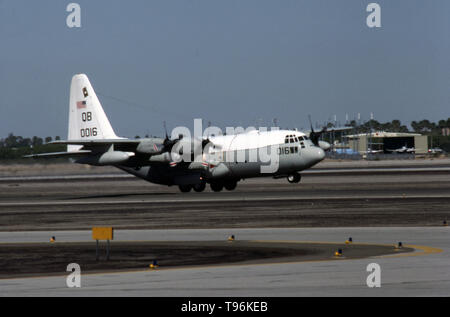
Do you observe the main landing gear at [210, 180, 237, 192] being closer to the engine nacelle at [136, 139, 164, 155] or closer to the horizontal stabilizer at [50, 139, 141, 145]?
the engine nacelle at [136, 139, 164, 155]

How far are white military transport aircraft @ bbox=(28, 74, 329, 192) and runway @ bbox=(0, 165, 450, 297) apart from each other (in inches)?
64.9

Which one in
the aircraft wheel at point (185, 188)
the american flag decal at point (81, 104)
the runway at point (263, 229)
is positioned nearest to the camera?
the runway at point (263, 229)

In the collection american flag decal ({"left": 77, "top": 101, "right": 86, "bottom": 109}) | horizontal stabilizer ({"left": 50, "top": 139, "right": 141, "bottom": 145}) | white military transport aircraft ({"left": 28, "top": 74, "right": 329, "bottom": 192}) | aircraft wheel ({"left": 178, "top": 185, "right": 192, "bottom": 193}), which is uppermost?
american flag decal ({"left": 77, "top": 101, "right": 86, "bottom": 109})

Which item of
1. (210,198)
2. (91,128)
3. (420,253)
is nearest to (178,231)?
(420,253)

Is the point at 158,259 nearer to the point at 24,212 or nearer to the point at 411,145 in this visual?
the point at 24,212

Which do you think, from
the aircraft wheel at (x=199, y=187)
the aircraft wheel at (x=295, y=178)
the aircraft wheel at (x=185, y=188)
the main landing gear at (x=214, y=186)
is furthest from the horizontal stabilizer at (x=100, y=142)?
the aircraft wheel at (x=295, y=178)

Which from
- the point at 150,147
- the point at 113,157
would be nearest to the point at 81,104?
the point at 113,157

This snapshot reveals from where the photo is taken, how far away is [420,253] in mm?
19516

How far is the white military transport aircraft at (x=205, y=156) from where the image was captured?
163ft

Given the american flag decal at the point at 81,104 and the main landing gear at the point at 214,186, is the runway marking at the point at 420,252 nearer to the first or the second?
the main landing gear at the point at 214,186

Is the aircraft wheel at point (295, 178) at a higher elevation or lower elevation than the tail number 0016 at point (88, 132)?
lower

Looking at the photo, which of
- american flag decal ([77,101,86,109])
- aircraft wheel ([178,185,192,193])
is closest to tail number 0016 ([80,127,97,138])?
american flag decal ([77,101,86,109])

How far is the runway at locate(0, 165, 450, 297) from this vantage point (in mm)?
14800

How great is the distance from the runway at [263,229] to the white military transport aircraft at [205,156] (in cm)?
165
